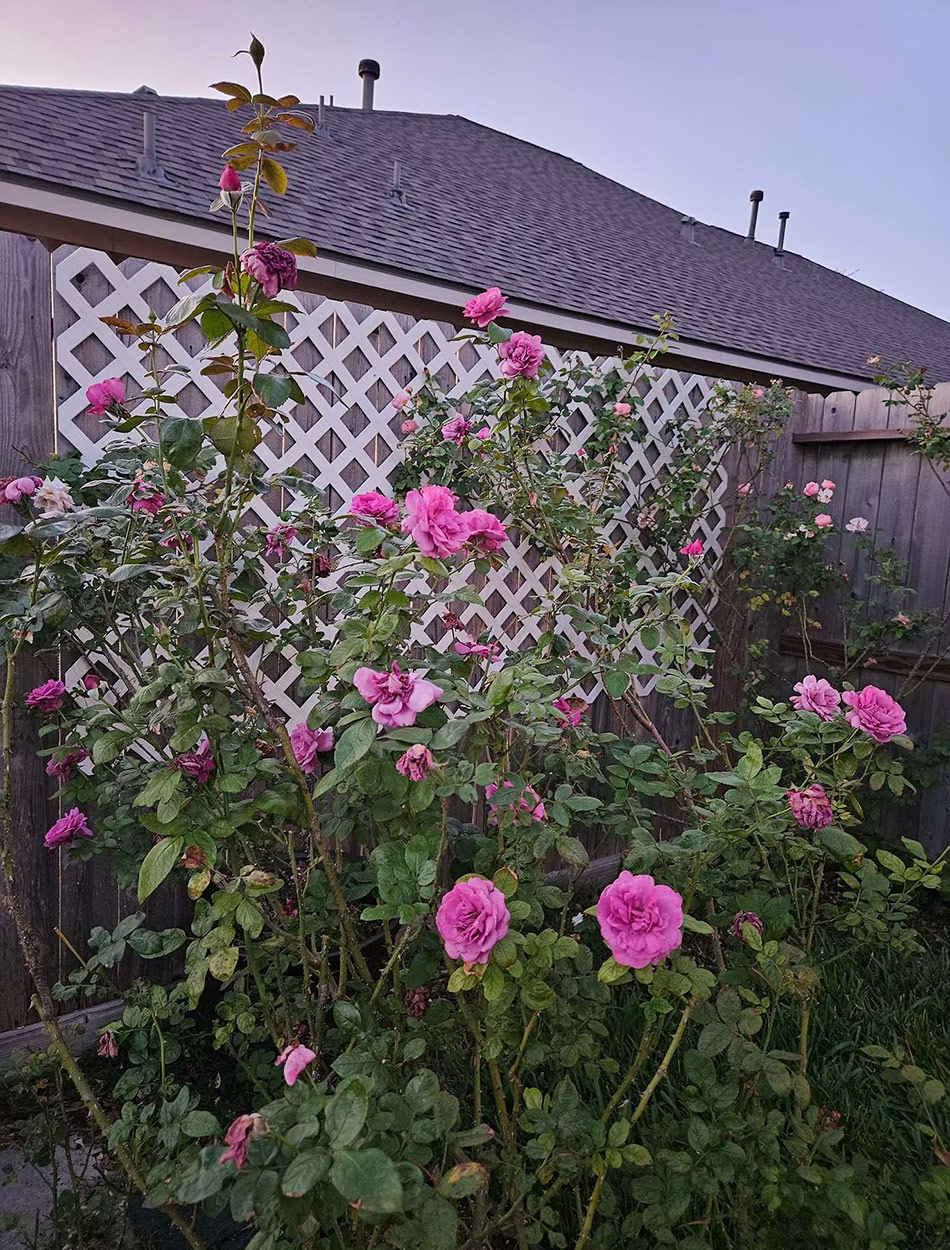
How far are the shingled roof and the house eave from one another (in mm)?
42

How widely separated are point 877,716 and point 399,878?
81 cm

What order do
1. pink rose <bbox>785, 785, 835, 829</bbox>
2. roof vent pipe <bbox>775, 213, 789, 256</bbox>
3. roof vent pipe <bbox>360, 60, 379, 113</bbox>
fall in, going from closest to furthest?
pink rose <bbox>785, 785, 835, 829</bbox>, roof vent pipe <bbox>360, 60, 379, 113</bbox>, roof vent pipe <bbox>775, 213, 789, 256</bbox>

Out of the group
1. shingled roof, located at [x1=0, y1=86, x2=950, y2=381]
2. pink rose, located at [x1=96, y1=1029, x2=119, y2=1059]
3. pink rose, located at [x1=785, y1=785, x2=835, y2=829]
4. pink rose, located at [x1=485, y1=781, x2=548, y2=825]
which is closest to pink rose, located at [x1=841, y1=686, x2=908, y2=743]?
pink rose, located at [x1=785, y1=785, x2=835, y2=829]

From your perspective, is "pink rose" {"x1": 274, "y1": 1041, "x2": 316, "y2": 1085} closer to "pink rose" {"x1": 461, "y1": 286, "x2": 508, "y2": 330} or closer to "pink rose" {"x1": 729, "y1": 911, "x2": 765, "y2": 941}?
"pink rose" {"x1": 729, "y1": 911, "x2": 765, "y2": 941}

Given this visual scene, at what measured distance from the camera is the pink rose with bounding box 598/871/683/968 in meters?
0.86

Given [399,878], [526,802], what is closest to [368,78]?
[526,802]

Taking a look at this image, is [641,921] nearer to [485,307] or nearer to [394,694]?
[394,694]

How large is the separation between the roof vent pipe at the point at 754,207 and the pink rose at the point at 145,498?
36.4 feet

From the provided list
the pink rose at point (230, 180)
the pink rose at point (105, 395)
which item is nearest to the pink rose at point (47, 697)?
the pink rose at point (105, 395)

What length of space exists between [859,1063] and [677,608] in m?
1.68

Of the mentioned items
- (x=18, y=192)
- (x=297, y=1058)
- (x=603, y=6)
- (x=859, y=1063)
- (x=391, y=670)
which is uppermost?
(x=603, y=6)

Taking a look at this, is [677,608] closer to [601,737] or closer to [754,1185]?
[601,737]

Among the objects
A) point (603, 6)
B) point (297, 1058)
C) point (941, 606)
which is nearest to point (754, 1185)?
point (297, 1058)

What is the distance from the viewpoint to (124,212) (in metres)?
3.37
